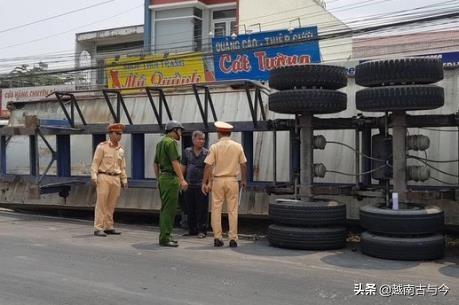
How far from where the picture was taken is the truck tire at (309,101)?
836 cm

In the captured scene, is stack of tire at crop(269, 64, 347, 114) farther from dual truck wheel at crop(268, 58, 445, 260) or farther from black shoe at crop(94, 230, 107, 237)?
black shoe at crop(94, 230, 107, 237)

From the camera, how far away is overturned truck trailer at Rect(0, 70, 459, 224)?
9.22 m

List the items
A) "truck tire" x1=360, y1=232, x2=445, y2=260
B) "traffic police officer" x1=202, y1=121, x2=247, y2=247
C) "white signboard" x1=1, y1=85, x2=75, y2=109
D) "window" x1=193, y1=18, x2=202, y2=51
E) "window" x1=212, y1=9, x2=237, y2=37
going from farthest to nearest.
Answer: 1. "white signboard" x1=1, y1=85, x2=75, y2=109
2. "window" x1=212, y1=9, x2=237, y2=37
3. "window" x1=193, y1=18, x2=202, y2=51
4. "traffic police officer" x1=202, y1=121, x2=247, y2=247
5. "truck tire" x1=360, y1=232, x2=445, y2=260

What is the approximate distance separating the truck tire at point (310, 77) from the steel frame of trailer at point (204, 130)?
70 cm

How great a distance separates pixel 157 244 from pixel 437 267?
4.03m

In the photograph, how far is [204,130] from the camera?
10.6 m

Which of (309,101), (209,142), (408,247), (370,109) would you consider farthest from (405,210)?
(209,142)

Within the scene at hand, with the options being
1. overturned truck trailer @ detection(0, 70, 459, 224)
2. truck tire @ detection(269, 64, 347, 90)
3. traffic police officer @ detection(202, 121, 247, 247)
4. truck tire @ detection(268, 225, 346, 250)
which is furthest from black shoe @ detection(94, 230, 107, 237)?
truck tire @ detection(269, 64, 347, 90)

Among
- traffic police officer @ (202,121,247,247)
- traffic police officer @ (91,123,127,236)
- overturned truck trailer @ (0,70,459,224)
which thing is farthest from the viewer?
traffic police officer @ (91,123,127,236)

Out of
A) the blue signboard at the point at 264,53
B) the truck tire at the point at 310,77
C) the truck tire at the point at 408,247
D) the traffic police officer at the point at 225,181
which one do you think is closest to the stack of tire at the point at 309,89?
the truck tire at the point at 310,77

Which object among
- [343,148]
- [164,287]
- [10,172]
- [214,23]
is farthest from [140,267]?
[214,23]

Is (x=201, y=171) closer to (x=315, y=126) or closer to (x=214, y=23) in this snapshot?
(x=315, y=126)

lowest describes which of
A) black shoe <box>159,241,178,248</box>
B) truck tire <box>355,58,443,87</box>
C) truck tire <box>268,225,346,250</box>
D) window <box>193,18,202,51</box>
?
black shoe <box>159,241,178,248</box>

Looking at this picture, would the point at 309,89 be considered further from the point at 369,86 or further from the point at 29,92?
the point at 29,92
